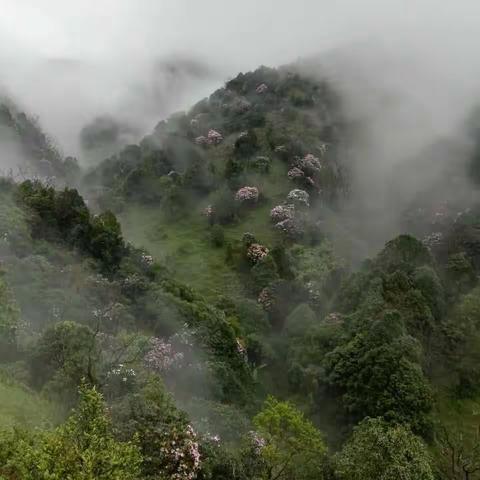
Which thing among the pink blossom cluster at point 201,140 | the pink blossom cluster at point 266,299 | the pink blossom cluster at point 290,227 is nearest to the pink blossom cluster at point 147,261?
the pink blossom cluster at point 266,299

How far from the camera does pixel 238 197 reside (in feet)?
469

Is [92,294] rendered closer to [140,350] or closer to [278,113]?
[140,350]

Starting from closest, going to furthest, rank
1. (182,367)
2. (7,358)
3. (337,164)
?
(7,358) < (182,367) < (337,164)

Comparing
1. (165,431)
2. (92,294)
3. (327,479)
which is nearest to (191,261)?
(92,294)

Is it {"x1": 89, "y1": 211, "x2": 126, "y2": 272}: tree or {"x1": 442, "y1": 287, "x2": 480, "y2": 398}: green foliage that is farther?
{"x1": 89, "y1": 211, "x2": 126, "y2": 272}: tree

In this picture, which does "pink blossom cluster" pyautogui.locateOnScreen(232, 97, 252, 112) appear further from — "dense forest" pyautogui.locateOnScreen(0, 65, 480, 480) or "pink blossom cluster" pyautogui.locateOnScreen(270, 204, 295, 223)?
"pink blossom cluster" pyautogui.locateOnScreen(270, 204, 295, 223)

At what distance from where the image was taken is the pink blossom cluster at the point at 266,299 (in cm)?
9781

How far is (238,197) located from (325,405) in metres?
78.1

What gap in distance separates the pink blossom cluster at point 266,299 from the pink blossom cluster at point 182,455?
64264 mm

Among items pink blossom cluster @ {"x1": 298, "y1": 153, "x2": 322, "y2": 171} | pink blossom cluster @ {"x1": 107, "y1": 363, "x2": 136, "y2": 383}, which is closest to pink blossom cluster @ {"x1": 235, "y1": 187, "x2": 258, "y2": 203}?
pink blossom cluster @ {"x1": 298, "y1": 153, "x2": 322, "y2": 171}

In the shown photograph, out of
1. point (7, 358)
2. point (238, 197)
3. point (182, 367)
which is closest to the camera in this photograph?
point (7, 358)

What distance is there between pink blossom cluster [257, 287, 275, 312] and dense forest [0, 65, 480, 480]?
234 millimetres

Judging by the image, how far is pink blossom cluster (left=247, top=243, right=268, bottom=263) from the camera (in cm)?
11588

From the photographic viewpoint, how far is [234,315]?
299 feet
